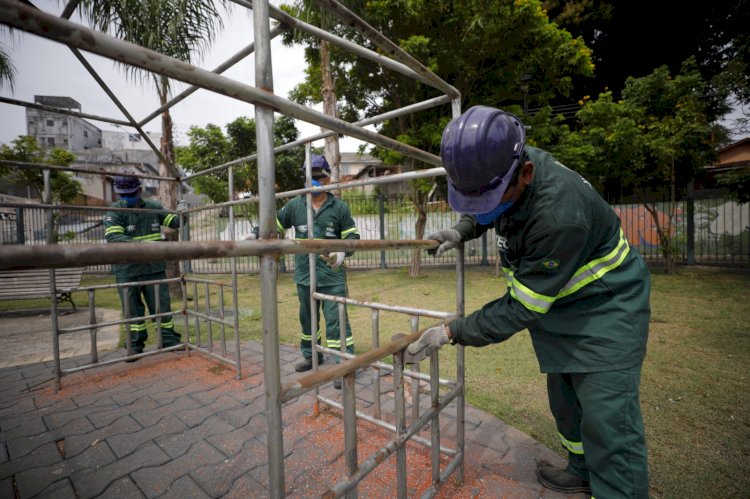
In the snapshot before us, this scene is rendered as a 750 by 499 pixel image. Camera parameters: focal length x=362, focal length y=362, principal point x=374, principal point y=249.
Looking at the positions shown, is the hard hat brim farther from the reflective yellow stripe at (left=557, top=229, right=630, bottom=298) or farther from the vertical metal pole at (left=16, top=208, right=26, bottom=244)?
the vertical metal pole at (left=16, top=208, right=26, bottom=244)

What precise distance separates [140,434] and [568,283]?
9.22 feet

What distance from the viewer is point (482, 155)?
133cm

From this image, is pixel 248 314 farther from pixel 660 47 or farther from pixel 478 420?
pixel 660 47

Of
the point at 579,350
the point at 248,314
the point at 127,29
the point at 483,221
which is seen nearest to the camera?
the point at 579,350

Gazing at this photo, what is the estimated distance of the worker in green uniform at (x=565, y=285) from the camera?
4.43 feet

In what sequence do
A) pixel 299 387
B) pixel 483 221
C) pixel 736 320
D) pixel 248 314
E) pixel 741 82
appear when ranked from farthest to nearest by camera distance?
pixel 741 82, pixel 248 314, pixel 736 320, pixel 483 221, pixel 299 387

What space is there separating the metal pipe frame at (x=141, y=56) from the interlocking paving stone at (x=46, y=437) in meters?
2.82

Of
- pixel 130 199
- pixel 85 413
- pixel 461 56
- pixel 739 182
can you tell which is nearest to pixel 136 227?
pixel 130 199

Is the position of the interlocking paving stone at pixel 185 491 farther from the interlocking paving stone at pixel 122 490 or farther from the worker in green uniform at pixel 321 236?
the worker in green uniform at pixel 321 236

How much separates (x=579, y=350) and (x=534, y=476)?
95 centimetres

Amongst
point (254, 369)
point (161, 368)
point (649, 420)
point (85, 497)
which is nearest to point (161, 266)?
point (161, 368)

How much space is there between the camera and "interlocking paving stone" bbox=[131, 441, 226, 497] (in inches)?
77.2

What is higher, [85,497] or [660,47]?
[660,47]

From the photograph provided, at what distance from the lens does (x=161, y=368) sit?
3.61 metres
